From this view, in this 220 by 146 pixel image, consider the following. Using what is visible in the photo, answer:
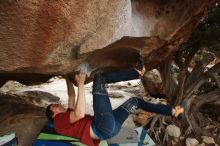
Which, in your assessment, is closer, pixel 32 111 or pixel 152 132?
pixel 32 111

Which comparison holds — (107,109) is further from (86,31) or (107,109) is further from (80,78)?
(86,31)

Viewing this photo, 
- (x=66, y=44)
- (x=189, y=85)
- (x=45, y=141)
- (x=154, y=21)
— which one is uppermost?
(x=154, y=21)

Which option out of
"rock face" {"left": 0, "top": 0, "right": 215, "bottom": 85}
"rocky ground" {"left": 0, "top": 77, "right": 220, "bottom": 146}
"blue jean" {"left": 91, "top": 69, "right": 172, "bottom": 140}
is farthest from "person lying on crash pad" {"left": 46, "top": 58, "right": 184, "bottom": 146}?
"rocky ground" {"left": 0, "top": 77, "right": 220, "bottom": 146}

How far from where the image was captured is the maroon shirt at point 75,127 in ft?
13.7

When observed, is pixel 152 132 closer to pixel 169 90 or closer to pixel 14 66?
pixel 169 90

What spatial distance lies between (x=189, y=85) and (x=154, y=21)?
2490 millimetres

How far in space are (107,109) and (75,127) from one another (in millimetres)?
516

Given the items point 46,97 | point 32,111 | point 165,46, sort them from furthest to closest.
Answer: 1. point 46,97
2. point 32,111
3. point 165,46

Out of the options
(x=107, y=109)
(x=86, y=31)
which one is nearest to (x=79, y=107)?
(x=107, y=109)

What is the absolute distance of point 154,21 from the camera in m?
4.94

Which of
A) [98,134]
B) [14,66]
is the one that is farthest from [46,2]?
[98,134]

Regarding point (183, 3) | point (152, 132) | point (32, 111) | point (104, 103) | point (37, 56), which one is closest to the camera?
point (37, 56)

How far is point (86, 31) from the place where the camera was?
145 inches

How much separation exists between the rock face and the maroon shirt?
66cm
